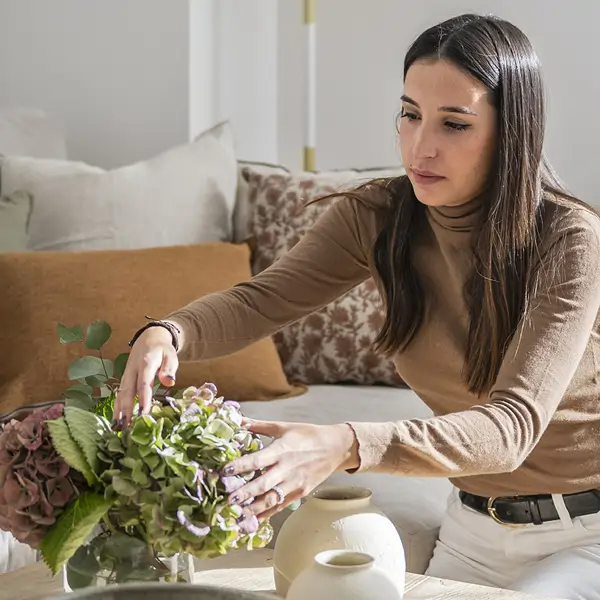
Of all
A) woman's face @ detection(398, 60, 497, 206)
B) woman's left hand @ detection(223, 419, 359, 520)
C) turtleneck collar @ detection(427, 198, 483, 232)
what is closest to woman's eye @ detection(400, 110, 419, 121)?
woman's face @ detection(398, 60, 497, 206)

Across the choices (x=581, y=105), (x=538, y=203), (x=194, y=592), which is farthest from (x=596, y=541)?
(x=581, y=105)

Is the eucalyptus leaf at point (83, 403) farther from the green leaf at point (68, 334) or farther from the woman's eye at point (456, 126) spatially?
the woman's eye at point (456, 126)

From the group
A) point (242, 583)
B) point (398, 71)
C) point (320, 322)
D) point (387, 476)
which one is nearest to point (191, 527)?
point (242, 583)

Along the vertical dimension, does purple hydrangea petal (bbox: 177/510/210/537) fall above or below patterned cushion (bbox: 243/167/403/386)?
above

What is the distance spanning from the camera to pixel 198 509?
1.04 meters

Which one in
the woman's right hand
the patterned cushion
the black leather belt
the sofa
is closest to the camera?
the woman's right hand

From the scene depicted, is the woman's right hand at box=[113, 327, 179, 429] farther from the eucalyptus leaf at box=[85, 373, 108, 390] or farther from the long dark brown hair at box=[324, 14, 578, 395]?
the long dark brown hair at box=[324, 14, 578, 395]

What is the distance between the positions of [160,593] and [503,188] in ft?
3.55

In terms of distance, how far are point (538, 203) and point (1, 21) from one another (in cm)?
229

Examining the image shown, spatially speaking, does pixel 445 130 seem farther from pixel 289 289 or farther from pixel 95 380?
pixel 95 380

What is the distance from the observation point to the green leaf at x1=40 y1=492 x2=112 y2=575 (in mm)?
1042

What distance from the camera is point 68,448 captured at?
105 cm

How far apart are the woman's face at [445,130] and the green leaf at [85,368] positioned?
581mm

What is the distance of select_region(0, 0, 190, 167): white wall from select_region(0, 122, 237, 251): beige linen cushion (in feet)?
1.71
